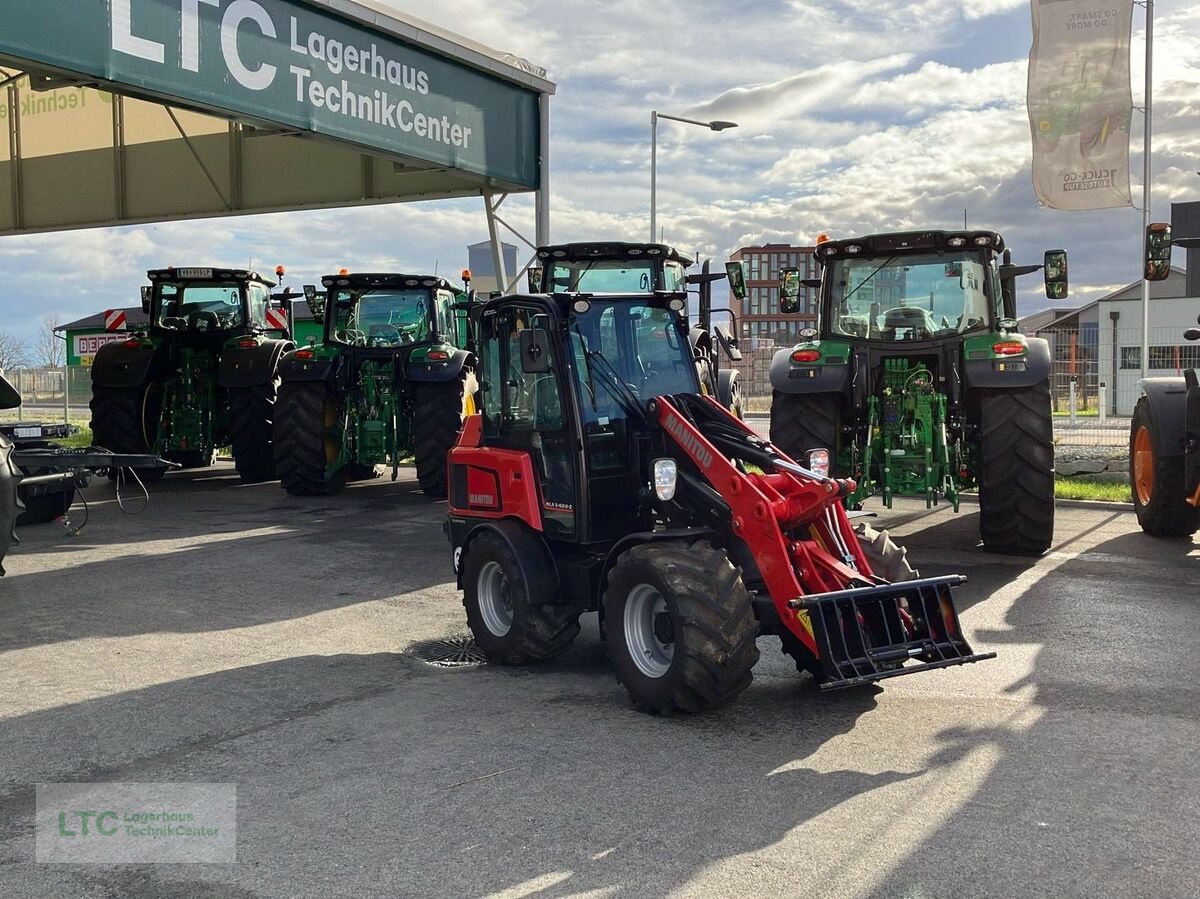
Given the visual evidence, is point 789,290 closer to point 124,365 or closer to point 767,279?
point 124,365

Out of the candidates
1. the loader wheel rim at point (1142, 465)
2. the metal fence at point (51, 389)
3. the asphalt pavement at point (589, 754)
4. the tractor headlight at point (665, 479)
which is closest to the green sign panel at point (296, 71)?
the asphalt pavement at point (589, 754)

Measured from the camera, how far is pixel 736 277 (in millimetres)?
11336

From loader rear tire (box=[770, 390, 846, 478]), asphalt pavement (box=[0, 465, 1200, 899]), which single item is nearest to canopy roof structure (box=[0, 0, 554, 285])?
asphalt pavement (box=[0, 465, 1200, 899])

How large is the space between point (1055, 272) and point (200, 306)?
11593 mm

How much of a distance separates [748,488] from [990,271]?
17.8 ft

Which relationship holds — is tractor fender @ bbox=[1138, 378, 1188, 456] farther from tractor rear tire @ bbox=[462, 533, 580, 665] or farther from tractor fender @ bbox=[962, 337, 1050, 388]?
tractor rear tire @ bbox=[462, 533, 580, 665]

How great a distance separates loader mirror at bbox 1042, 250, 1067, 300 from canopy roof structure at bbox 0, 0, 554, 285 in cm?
732

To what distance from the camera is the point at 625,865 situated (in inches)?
149

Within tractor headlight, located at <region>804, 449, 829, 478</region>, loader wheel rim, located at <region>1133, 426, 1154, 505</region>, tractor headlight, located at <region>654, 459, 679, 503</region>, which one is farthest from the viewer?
loader wheel rim, located at <region>1133, 426, 1154, 505</region>

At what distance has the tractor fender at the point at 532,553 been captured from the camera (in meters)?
6.27

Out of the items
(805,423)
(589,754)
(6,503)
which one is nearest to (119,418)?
(6,503)

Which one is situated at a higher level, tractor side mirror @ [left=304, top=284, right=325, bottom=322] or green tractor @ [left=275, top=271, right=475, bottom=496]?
tractor side mirror @ [left=304, top=284, right=325, bottom=322]

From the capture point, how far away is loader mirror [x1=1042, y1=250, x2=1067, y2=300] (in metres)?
10.0

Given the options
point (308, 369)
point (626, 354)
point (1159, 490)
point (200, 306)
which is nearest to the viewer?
point (626, 354)
